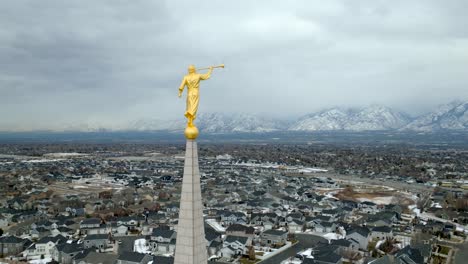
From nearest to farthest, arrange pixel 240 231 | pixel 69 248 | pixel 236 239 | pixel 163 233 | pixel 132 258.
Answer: pixel 132 258, pixel 69 248, pixel 236 239, pixel 163 233, pixel 240 231

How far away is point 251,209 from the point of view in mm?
65812

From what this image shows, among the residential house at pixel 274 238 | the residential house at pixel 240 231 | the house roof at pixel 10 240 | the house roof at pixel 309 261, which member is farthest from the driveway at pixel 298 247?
the house roof at pixel 10 240

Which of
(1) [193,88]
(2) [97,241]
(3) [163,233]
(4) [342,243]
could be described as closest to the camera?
(1) [193,88]

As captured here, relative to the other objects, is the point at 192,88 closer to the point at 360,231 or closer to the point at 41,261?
the point at 41,261

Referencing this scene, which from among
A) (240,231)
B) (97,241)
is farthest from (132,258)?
(240,231)

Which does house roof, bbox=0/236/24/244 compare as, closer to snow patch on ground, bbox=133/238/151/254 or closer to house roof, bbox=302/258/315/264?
snow patch on ground, bbox=133/238/151/254

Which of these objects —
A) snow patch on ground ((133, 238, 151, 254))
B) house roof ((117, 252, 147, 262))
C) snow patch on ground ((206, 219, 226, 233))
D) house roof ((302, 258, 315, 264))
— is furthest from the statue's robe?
snow patch on ground ((206, 219, 226, 233))

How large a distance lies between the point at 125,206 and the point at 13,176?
4799cm

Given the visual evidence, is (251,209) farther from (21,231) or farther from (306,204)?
(21,231)

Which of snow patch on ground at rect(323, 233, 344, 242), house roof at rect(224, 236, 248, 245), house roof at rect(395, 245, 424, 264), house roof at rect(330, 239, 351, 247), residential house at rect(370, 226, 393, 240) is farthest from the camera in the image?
snow patch on ground at rect(323, 233, 344, 242)

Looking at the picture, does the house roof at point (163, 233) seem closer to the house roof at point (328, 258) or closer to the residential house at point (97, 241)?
the residential house at point (97, 241)

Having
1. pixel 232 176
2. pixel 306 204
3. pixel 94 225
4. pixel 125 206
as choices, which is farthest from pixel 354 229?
pixel 232 176

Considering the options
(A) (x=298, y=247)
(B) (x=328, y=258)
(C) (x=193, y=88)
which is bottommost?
(A) (x=298, y=247)

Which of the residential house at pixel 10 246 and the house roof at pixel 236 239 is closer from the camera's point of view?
the residential house at pixel 10 246
